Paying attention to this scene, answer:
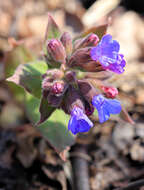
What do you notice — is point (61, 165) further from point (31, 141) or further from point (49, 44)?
point (49, 44)

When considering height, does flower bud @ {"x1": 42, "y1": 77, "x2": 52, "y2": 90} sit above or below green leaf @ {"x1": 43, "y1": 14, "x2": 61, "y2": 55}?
below

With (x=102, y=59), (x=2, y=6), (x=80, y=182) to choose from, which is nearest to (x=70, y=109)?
(x=102, y=59)

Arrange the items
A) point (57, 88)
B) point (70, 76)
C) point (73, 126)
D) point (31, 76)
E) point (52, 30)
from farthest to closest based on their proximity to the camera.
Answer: point (52, 30) → point (31, 76) → point (70, 76) → point (57, 88) → point (73, 126)

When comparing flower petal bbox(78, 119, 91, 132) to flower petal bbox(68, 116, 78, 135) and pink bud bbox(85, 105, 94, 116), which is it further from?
pink bud bbox(85, 105, 94, 116)

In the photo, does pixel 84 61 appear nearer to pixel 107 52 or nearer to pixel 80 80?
pixel 80 80

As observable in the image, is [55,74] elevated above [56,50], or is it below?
below

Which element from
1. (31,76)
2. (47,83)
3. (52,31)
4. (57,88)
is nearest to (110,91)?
(57,88)

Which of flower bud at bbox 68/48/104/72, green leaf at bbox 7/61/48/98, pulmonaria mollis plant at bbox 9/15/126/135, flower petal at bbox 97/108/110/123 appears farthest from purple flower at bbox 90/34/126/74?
green leaf at bbox 7/61/48/98
